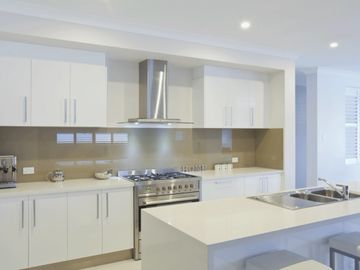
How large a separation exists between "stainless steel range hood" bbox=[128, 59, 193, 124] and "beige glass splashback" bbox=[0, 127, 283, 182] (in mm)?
397

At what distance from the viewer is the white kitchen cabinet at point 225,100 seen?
176 inches

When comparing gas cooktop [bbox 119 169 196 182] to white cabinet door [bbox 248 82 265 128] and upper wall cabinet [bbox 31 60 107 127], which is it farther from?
white cabinet door [bbox 248 82 265 128]

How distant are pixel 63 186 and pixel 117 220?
2.32 feet

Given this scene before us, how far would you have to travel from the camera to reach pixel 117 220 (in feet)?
11.6

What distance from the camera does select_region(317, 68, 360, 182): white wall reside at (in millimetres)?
5871

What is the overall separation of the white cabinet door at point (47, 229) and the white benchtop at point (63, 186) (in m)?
0.07

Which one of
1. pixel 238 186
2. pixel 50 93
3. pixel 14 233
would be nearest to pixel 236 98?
pixel 238 186

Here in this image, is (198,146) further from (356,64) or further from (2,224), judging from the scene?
(356,64)

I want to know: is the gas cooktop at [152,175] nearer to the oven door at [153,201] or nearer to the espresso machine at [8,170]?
the oven door at [153,201]

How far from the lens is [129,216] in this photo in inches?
142

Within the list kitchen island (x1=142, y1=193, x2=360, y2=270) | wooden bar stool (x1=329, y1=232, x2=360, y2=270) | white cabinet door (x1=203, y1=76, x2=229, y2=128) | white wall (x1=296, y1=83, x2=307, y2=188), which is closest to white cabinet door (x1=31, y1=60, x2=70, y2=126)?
kitchen island (x1=142, y1=193, x2=360, y2=270)

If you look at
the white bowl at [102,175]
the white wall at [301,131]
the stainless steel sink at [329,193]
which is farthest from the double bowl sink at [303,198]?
the white wall at [301,131]

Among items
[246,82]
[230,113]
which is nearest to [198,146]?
[230,113]

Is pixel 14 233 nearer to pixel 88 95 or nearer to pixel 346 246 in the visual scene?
pixel 88 95
